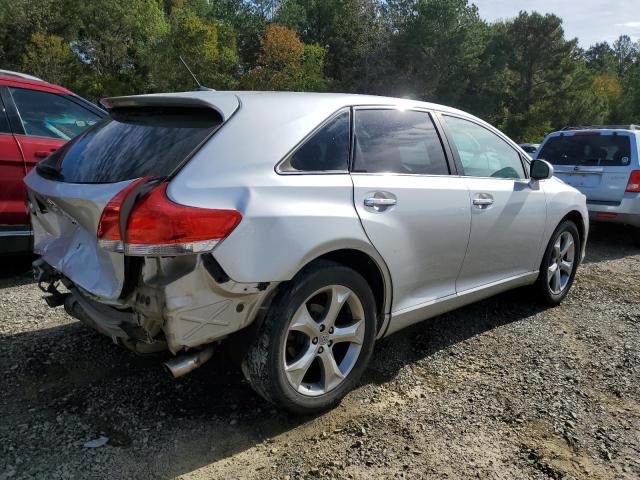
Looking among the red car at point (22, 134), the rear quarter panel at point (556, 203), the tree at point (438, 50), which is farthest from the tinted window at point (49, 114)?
the tree at point (438, 50)

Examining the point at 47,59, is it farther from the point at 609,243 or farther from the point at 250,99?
the point at 250,99

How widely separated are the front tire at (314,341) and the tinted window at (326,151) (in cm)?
50

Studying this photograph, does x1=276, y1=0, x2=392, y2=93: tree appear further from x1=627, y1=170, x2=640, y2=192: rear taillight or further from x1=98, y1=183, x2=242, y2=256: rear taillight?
x1=98, y1=183, x2=242, y2=256: rear taillight

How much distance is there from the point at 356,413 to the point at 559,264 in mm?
2726

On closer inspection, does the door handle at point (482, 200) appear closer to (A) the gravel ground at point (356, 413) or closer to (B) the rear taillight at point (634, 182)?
(A) the gravel ground at point (356, 413)

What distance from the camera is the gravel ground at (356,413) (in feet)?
8.28

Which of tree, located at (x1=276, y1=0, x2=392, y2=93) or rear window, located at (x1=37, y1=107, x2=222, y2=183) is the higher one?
tree, located at (x1=276, y1=0, x2=392, y2=93)

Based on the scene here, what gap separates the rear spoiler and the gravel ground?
1.54 metres

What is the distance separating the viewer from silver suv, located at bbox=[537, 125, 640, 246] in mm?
7340

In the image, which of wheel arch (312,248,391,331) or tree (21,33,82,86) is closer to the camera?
wheel arch (312,248,391,331)

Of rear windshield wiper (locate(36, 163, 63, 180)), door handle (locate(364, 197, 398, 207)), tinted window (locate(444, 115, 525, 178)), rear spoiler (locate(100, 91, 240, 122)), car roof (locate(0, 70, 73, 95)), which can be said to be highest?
car roof (locate(0, 70, 73, 95))

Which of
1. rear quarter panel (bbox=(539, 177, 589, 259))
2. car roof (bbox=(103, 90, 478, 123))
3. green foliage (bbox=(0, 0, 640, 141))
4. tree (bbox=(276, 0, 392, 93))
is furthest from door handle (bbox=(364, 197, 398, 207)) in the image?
tree (bbox=(276, 0, 392, 93))

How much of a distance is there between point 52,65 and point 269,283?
A: 38.8m

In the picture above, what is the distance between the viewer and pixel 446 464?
256 cm
